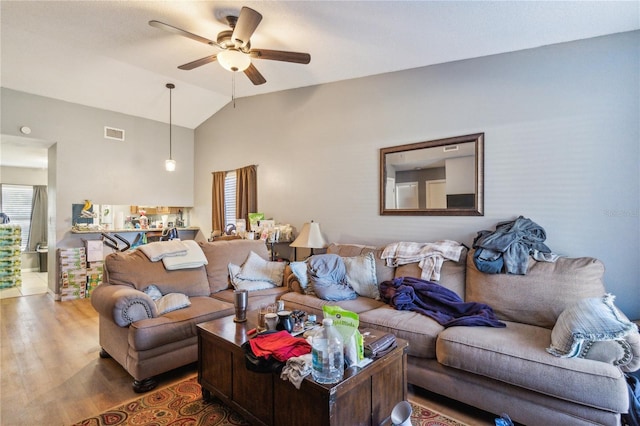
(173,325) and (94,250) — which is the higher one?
(94,250)

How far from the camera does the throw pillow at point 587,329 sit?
165 centimetres

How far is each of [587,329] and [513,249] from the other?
865 millimetres

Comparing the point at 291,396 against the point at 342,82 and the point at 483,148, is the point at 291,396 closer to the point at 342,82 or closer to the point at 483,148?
the point at 483,148

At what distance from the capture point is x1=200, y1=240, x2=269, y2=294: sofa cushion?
3367mm

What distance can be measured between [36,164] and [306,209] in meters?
6.75

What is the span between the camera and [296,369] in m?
1.47

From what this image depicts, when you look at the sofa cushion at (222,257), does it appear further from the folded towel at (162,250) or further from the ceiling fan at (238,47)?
the ceiling fan at (238,47)

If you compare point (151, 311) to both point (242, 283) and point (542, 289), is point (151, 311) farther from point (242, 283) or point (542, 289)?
point (542, 289)

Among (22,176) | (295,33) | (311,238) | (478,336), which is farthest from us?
(22,176)

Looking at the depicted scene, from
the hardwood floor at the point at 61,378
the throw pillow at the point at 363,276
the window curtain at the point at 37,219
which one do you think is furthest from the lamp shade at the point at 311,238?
the window curtain at the point at 37,219

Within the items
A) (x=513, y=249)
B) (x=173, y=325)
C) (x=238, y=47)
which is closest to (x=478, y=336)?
(x=513, y=249)

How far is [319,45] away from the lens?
9.78ft

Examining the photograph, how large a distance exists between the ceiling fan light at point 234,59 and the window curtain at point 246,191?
263cm

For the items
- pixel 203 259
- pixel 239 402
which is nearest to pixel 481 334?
pixel 239 402
